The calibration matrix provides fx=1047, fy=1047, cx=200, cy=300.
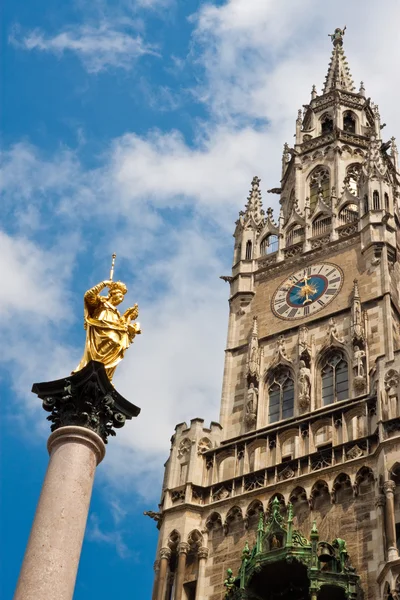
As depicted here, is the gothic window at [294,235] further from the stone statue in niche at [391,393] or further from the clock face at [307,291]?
the stone statue in niche at [391,393]

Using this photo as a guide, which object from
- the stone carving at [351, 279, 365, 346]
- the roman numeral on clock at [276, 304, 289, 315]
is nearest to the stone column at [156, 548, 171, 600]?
the stone carving at [351, 279, 365, 346]

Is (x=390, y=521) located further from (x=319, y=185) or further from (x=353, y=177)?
(x=353, y=177)

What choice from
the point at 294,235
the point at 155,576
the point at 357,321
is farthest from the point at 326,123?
the point at 155,576

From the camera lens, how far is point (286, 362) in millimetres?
38219

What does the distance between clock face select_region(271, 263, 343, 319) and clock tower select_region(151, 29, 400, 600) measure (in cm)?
5

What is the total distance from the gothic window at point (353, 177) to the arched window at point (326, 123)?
A: 4.33 m

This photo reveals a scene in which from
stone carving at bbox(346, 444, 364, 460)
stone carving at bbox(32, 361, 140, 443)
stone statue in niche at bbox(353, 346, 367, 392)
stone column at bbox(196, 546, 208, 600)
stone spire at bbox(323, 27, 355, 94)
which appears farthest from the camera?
stone spire at bbox(323, 27, 355, 94)

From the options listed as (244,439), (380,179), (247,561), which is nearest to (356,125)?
(380,179)

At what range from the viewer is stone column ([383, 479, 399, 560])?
1054 inches

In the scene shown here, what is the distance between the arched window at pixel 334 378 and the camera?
118ft

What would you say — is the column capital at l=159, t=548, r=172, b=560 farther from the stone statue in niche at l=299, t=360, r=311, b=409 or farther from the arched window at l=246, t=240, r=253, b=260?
the arched window at l=246, t=240, r=253, b=260

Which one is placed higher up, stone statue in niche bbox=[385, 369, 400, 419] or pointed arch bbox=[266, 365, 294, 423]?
pointed arch bbox=[266, 365, 294, 423]

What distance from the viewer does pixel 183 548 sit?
31719mm

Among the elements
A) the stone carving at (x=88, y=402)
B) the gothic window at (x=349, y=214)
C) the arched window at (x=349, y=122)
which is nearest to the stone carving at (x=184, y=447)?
the gothic window at (x=349, y=214)
